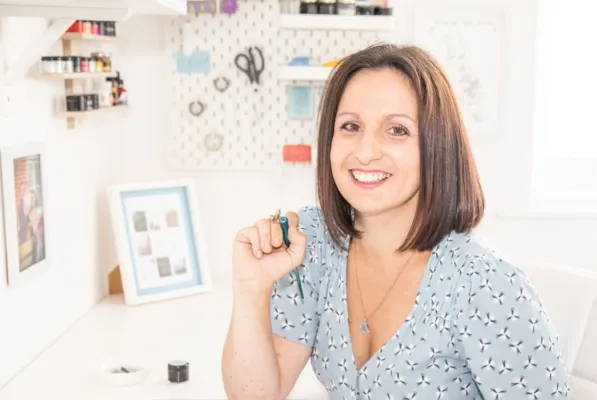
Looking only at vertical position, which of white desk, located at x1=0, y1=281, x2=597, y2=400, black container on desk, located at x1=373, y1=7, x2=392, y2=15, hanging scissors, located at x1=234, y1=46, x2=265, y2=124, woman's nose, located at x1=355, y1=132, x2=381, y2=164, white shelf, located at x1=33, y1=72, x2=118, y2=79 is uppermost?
black container on desk, located at x1=373, y1=7, x2=392, y2=15

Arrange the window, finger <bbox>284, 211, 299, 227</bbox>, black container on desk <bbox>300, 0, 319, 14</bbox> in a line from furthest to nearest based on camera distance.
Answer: the window < black container on desk <bbox>300, 0, 319, 14</bbox> < finger <bbox>284, 211, 299, 227</bbox>

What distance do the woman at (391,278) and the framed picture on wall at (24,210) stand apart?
0.53 metres

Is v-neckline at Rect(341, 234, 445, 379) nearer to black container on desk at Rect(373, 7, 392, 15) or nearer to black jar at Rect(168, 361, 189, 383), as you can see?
black jar at Rect(168, 361, 189, 383)

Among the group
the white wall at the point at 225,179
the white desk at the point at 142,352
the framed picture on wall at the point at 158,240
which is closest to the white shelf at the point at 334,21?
the white wall at the point at 225,179

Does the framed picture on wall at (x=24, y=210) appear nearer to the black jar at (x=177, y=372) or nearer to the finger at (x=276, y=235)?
the black jar at (x=177, y=372)

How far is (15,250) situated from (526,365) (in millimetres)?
1007

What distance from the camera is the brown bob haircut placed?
4.31 feet

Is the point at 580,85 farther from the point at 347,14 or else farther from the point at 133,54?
the point at 133,54

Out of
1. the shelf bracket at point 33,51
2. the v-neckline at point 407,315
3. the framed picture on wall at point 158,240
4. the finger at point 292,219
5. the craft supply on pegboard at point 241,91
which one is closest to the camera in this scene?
the v-neckline at point 407,315

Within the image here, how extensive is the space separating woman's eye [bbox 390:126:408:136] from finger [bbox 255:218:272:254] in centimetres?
25

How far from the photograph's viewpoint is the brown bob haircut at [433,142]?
51.8 inches

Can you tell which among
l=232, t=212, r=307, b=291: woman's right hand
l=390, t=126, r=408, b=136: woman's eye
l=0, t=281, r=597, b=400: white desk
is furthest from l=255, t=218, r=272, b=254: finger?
l=0, t=281, r=597, b=400: white desk

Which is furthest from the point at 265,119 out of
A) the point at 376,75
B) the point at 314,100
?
the point at 376,75

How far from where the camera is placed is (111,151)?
2.51 metres
